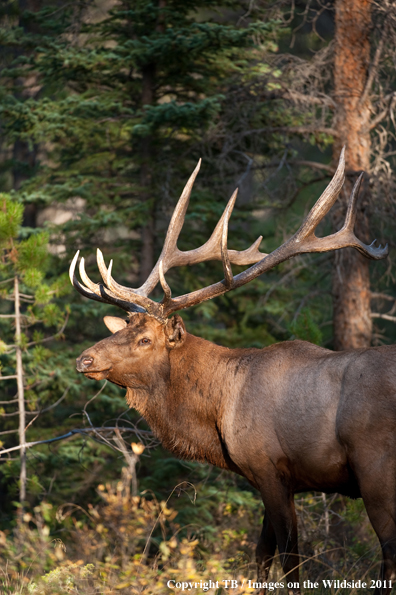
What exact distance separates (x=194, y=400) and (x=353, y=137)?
180 inches

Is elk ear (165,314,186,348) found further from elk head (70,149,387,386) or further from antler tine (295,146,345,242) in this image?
antler tine (295,146,345,242)

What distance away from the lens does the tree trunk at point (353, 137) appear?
26.0ft

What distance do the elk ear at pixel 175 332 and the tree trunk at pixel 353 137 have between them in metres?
3.37

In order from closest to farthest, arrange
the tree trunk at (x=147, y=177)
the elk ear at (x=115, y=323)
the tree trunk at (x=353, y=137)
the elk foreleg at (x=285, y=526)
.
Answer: the elk foreleg at (x=285, y=526) < the elk ear at (x=115, y=323) < the tree trunk at (x=353, y=137) < the tree trunk at (x=147, y=177)

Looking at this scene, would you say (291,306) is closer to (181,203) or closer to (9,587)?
(181,203)

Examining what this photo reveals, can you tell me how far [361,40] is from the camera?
7953 mm

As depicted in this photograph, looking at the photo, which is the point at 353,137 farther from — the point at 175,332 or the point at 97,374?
the point at 97,374

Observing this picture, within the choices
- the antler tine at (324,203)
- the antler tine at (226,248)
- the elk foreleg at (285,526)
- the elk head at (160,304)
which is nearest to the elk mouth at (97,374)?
the elk head at (160,304)

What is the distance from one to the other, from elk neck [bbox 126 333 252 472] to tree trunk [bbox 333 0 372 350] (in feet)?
10.6

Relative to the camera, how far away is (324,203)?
4.90 meters

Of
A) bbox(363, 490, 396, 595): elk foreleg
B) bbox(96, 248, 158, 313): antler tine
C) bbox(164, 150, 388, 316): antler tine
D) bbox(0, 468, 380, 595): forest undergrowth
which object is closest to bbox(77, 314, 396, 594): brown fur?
bbox(363, 490, 396, 595): elk foreleg

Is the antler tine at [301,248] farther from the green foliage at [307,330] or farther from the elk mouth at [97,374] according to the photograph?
the green foliage at [307,330]

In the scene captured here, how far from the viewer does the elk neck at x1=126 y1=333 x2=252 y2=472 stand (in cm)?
493

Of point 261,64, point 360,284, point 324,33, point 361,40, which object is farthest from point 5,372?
point 324,33
